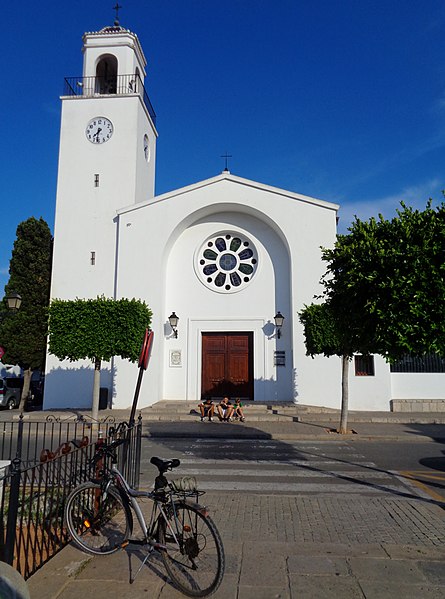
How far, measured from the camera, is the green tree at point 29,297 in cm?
2259

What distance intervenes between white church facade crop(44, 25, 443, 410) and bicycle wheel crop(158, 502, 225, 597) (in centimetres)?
1503

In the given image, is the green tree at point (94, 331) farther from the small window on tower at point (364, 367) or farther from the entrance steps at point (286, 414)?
the small window on tower at point (364, 367)

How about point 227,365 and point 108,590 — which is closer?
point 108,590

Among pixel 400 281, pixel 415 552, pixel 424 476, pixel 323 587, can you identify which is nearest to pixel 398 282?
pixel 400 281

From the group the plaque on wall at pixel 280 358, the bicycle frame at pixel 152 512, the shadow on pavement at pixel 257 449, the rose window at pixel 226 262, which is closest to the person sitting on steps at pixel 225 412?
the shadow on pavement at pixel 257 449

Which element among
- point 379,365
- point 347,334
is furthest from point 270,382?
point 347,334

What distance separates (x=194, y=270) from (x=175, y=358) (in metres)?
4.11

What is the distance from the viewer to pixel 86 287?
21281 mm

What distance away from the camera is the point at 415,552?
4.57 m

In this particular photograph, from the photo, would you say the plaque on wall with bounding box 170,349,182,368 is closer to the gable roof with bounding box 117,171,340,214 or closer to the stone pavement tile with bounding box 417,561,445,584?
the gable roof with bounding box 117,171,340,214

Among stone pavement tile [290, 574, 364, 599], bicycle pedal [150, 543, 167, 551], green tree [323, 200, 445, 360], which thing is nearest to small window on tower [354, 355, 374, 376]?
green tree [323, 200, 445, 360]

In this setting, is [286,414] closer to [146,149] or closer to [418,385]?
[418,385]

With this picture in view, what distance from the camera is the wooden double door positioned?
20828 millimetres

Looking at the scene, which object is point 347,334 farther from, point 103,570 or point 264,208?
point 264,208
